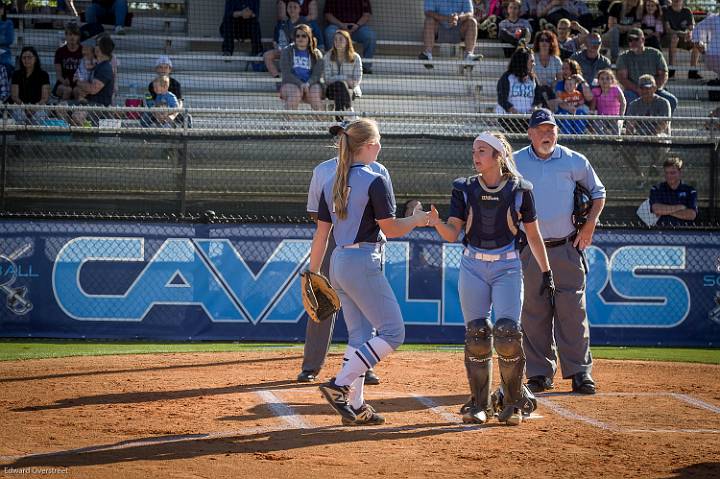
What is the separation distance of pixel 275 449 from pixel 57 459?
1297mm

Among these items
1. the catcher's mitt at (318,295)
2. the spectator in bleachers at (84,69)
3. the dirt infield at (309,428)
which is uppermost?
the spectator in bleachers at (84,69)

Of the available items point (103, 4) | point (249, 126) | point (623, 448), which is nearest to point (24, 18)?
point (103, 4)

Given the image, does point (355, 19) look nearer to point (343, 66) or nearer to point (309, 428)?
point (343, 66)

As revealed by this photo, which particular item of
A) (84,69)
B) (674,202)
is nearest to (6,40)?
(84,69)

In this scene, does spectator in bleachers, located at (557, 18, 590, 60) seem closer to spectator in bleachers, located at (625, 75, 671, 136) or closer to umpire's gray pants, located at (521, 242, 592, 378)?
spectator in bleachers, located at (625, 75, 671, 136)

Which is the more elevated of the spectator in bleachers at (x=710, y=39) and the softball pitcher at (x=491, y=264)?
the spectator in bleachers at (x=710, y=39)

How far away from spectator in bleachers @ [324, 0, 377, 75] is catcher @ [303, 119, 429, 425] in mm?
11263

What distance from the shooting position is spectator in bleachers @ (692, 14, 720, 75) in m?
18.4

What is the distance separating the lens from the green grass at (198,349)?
1071cm

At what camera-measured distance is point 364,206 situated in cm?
670

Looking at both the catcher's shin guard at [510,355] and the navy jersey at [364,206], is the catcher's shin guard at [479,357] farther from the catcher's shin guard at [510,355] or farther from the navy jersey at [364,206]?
the navy jersey at [364,206]

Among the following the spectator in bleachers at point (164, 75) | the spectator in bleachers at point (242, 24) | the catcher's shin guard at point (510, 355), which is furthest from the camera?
the spectator in bleachers at point (242, 24)

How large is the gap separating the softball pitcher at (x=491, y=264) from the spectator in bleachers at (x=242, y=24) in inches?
448

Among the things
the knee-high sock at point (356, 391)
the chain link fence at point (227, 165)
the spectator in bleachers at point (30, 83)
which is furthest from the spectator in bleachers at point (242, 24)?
the knee-high sock at point (356, 391)
